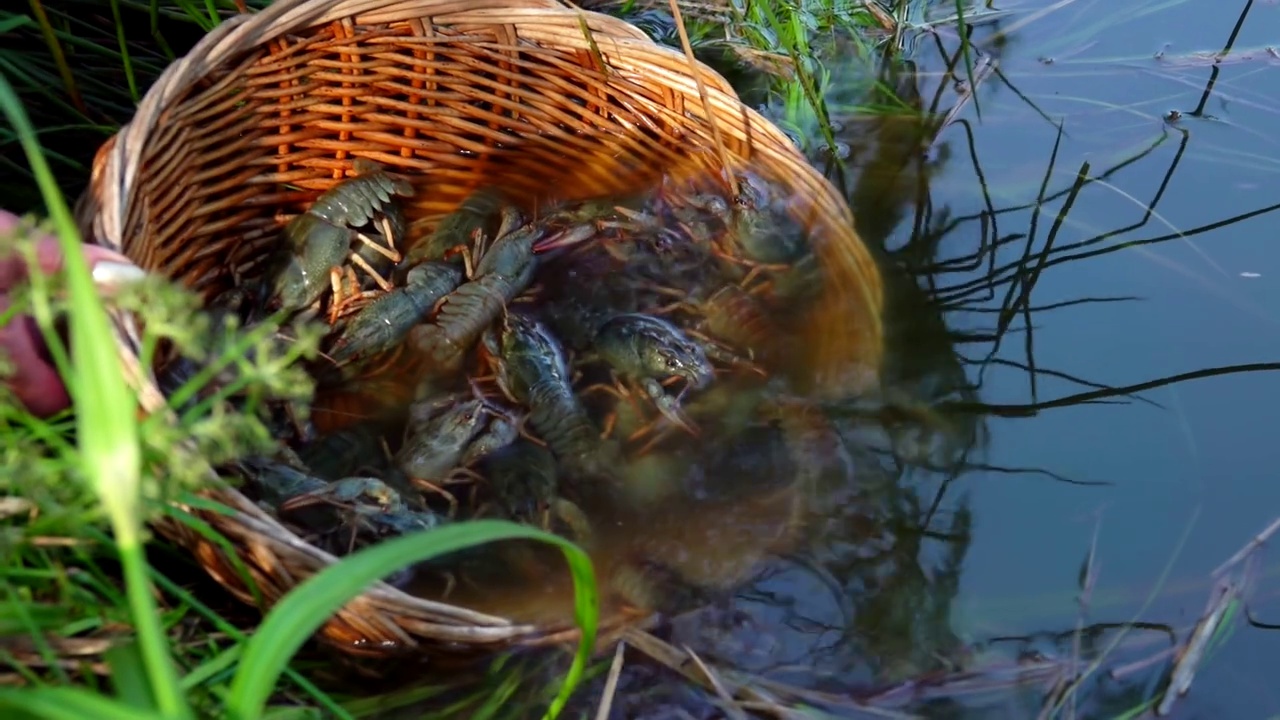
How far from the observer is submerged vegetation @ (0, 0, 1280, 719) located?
834mm

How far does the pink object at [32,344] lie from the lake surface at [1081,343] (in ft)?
3.75

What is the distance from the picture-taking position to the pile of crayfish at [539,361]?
190 centimetres

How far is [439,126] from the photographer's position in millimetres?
2361

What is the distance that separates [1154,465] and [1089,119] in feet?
Answer: 4.22

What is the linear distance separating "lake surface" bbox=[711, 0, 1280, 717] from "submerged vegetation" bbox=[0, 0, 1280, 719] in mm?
→ 10

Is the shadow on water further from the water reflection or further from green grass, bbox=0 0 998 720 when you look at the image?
green grass, bbox=0 0 998 720

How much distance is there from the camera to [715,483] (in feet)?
6.43

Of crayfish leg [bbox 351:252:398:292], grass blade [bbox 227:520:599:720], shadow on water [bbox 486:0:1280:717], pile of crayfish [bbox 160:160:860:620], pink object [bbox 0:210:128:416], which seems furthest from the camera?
crayfish leg [bbox 351:252:398:292]

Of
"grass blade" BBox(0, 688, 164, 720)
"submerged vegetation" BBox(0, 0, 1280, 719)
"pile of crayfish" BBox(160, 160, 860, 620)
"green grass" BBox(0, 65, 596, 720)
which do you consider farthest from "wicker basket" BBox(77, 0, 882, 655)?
"grass blade" BBox(0, 688, 164, 720)

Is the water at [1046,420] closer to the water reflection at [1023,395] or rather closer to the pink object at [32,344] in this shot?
the water reflection at [1023,395]

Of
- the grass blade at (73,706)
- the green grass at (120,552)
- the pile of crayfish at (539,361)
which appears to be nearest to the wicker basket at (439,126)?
the pile of crayfish at (539,361)

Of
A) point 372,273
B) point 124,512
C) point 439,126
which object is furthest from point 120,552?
point 439,126

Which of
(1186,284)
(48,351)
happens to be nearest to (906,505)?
(1186,284)

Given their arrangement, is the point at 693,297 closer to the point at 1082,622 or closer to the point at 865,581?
the point at 865,581
